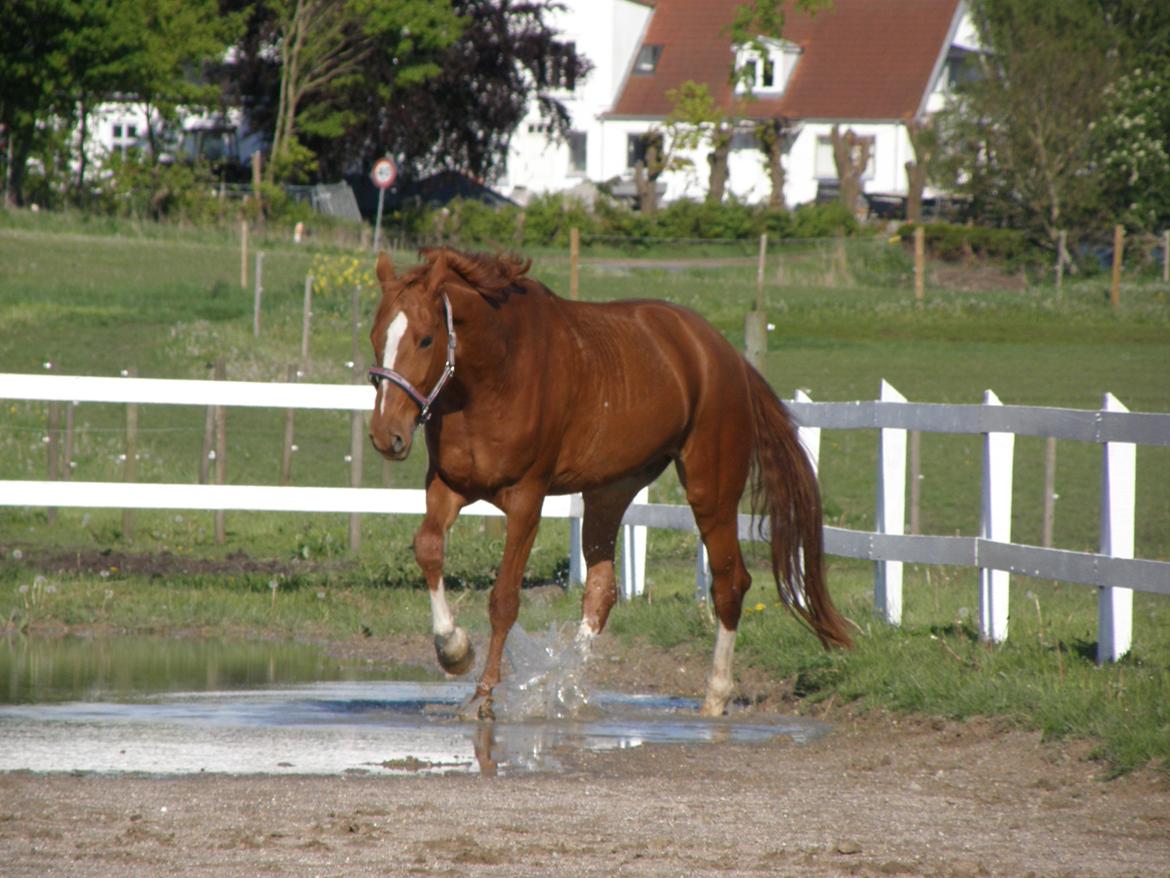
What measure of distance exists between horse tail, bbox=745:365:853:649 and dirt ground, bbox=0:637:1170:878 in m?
2.00

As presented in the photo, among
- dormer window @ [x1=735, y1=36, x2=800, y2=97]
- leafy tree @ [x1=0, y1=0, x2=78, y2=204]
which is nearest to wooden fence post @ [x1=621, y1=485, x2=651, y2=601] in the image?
leafy tree @ [x1=0, y1=0, x2=78, y2=204]

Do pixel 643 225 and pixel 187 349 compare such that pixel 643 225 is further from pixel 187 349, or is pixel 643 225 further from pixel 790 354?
pixel 187 349

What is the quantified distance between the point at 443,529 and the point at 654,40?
69188 millimetres

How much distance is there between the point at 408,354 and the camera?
7.04 m

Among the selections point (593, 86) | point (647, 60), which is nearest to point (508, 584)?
point (593, 86)

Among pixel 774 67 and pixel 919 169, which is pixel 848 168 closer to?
pixel 919 169

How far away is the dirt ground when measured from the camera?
4832 millimetres

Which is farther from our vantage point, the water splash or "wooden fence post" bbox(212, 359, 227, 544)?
"wooden fence post" bbox(212, 359, 227, 544)

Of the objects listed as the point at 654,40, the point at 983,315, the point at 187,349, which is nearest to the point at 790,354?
the point at 983,315

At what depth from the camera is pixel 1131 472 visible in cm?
812

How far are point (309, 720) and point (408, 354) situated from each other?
152 centimetres

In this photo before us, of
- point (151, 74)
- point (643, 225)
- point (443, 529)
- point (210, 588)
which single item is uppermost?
point (151, 74)

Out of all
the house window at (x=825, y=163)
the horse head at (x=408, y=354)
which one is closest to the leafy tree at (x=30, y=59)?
the house window at (x=825, y=163)

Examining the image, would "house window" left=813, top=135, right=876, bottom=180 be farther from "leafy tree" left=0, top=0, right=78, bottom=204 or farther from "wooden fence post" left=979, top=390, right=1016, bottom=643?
"wooden fence post" left=979, top=390, right=1016, bottom=643
